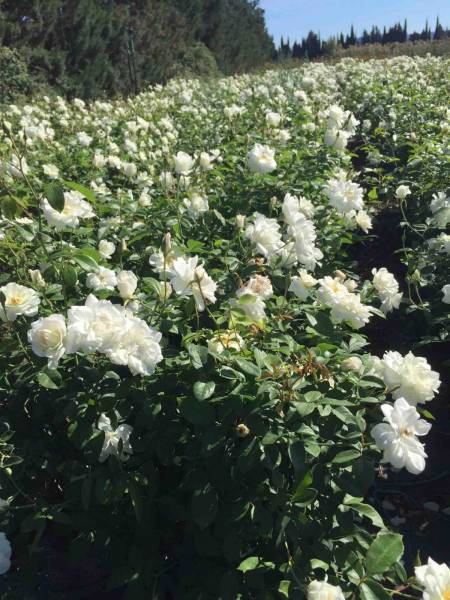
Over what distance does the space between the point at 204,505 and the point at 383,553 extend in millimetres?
413

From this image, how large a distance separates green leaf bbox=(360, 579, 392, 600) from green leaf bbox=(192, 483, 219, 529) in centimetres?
37

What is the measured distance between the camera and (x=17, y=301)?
4.61 ft

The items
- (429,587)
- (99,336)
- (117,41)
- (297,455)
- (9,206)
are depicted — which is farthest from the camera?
(117,41)

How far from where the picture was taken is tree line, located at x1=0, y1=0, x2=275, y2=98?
14211 mm

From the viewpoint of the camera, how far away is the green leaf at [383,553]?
1.20 meters

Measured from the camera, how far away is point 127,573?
143 centimetres

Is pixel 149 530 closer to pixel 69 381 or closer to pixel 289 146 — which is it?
pixel 69 381

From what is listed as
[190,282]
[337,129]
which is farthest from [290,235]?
[337,129]

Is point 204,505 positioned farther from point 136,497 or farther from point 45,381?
point 45,381

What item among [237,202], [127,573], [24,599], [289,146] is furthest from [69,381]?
[289,146]

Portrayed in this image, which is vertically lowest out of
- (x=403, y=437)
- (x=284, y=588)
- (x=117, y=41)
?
(x=284, y=588)

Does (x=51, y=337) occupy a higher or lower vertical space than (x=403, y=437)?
higher

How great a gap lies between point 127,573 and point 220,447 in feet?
1.37

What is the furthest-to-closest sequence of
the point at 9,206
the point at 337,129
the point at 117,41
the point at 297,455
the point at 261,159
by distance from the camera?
the point at 117,41 → the point at 337,129 → the point at 261,159 → the point at 9,206 → the point at 297,455
